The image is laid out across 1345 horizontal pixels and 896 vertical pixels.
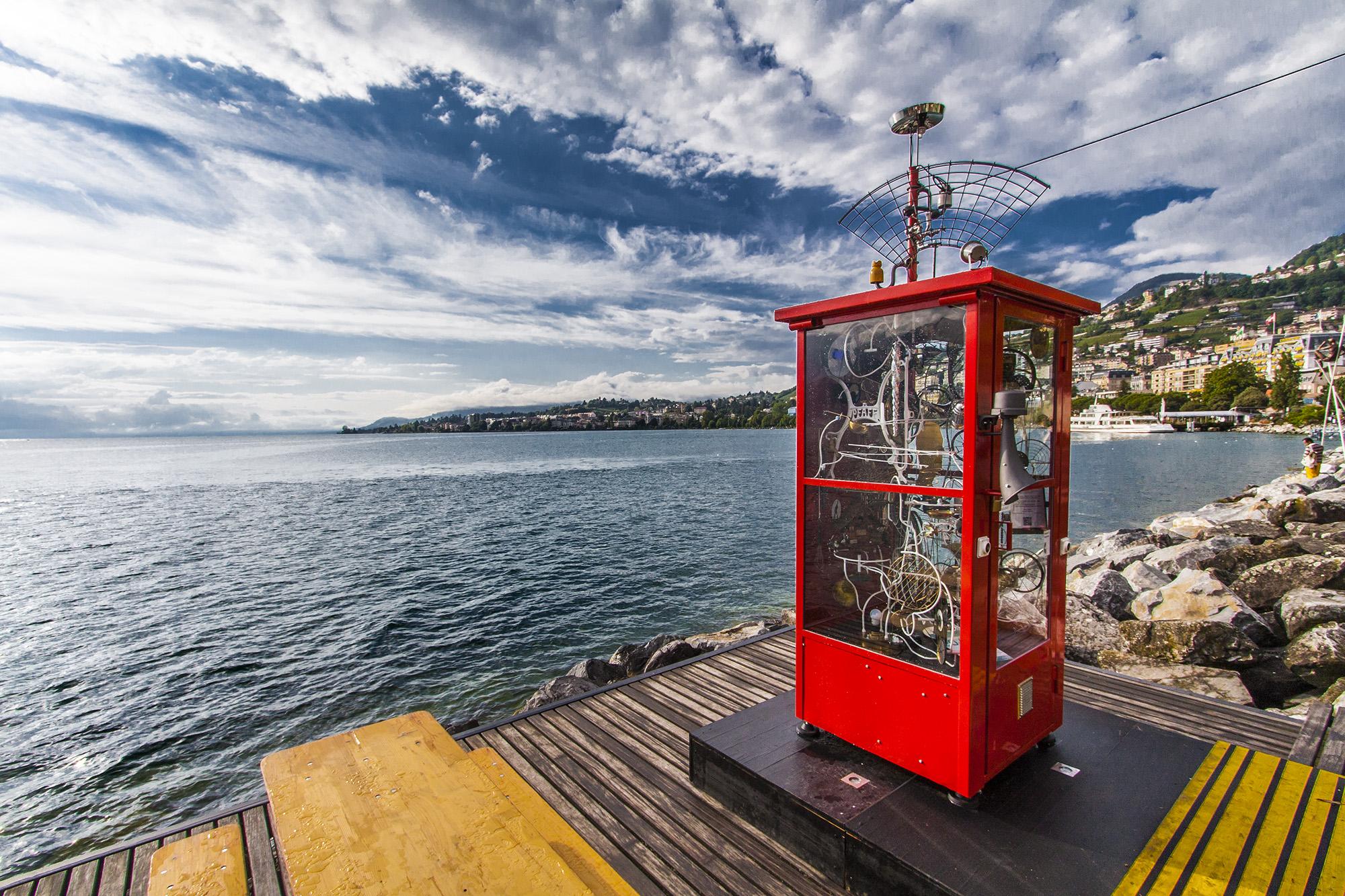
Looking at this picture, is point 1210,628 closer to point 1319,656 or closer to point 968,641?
point 1319,656

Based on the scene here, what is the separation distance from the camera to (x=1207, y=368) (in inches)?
4793

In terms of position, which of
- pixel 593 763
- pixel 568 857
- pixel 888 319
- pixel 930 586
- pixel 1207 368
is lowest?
pixel 593 763

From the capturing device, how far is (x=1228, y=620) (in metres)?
7.12

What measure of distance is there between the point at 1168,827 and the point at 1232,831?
28 cm

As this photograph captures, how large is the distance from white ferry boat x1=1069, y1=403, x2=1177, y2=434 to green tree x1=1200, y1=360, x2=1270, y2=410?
8.25 m

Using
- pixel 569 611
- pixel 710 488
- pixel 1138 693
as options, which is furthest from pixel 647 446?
pixel 1138 693

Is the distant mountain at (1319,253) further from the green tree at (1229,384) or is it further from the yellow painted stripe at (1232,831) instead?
the yellow painted stripe at (1232,831)

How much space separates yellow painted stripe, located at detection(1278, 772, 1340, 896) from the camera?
2547 millimetres

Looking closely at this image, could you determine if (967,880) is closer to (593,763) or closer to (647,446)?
(593,763)

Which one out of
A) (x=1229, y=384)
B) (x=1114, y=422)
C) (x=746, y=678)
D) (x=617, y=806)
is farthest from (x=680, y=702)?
(x=1229, y=384)

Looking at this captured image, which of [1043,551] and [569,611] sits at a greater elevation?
[1043,551]

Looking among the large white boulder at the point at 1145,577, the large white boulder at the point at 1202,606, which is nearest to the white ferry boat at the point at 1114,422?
the large white boulder at the point at 1145,577

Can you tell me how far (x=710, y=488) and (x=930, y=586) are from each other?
119 feet

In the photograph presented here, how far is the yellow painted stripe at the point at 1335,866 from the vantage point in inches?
99.4
